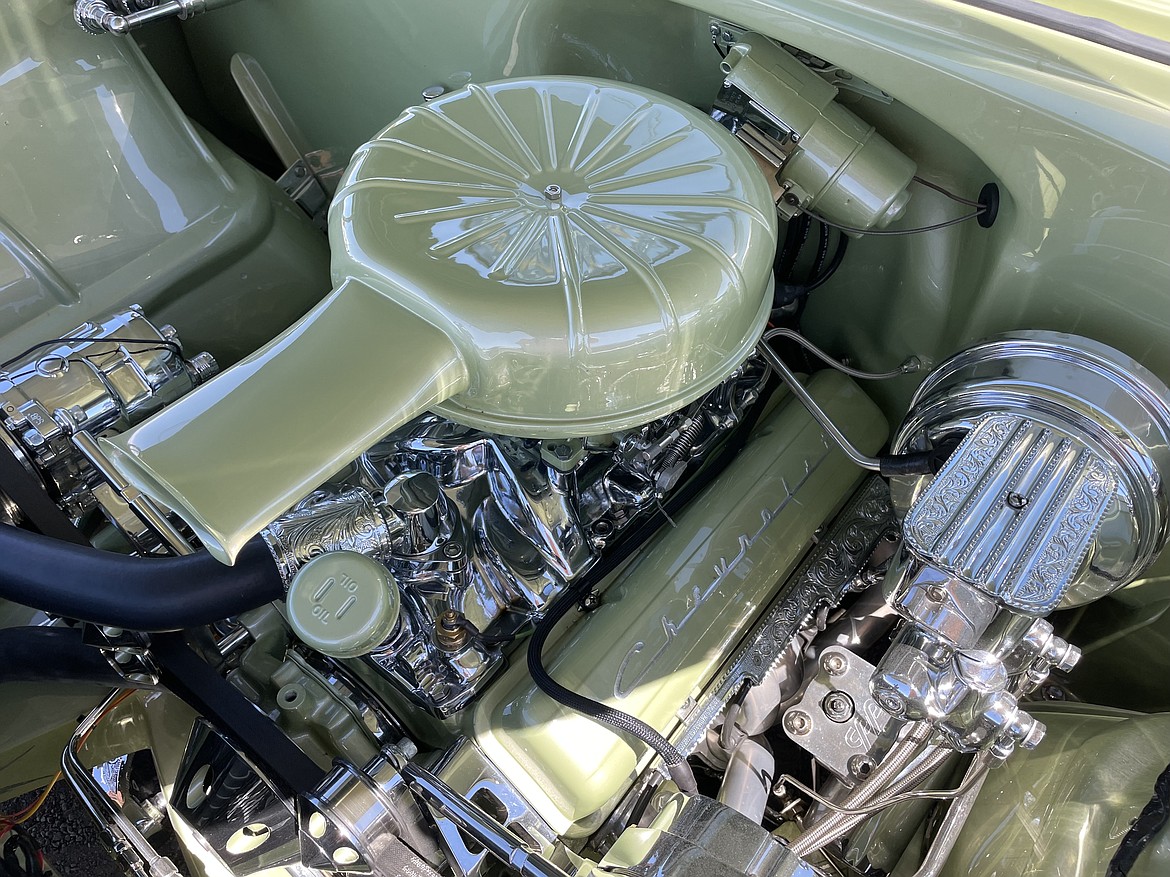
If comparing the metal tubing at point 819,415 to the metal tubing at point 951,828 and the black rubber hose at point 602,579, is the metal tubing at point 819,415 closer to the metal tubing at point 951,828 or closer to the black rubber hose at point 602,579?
the black rubber hose at point 602,579

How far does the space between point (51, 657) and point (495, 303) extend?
0.59 meters

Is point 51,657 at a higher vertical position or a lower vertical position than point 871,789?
lower

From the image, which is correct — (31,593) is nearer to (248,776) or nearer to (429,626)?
(248,776)

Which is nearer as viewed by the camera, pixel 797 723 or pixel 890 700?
pixel 890 700

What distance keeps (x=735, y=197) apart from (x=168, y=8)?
0.89 meters

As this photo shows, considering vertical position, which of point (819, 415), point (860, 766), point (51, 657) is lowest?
point (51, 657)

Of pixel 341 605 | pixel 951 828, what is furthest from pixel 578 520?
pixel 951 828

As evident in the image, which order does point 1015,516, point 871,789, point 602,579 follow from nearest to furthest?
point 1015,516 < point 871,789 < point 602,579

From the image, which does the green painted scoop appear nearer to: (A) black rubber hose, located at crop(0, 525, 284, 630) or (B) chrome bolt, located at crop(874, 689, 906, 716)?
(A) black rubber hose, located at crop(0, 525, 284, 630)

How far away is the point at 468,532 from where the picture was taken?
3.01ft

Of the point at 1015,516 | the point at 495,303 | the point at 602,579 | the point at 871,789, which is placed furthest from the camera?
the point at 602,579

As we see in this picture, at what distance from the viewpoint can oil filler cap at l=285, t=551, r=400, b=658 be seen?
73cm

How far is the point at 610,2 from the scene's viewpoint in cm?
102
